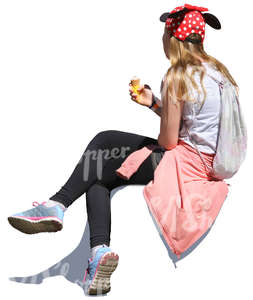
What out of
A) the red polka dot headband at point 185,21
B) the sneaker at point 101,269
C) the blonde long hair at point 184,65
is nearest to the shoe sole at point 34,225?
the sneaker at point 101,269

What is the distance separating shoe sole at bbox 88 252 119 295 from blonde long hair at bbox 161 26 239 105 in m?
0.91

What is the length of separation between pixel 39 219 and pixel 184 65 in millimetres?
1171

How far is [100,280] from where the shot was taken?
3.88m

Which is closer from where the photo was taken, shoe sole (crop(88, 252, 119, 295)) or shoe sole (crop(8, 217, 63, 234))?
shoe sole (crop(88, 252, 119, 295))

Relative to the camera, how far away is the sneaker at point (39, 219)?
12.9ft

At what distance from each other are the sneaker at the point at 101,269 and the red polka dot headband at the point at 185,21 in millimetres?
1250

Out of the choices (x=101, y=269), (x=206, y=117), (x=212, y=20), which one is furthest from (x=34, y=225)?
(x=212, y=20)

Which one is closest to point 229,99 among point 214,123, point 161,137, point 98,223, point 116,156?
point 214,123

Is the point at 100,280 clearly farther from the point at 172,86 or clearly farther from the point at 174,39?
the point at 174,39

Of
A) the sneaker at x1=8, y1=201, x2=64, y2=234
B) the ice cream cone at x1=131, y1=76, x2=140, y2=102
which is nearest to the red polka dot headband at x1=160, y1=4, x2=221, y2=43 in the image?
the ice cream cone at x1=131, y1=76, x2=140, y2=102

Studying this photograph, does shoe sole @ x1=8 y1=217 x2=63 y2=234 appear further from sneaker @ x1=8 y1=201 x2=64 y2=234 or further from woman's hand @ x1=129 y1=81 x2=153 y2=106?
woman's hand @ x1=129 y1=81 x2=153 y2=106

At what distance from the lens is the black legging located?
3.96m

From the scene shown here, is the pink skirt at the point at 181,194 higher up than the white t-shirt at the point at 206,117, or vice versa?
the white t-shirt at the point at 206,117

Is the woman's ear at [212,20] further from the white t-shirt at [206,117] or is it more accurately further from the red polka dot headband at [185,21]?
the white t-shirt at [206,117]
